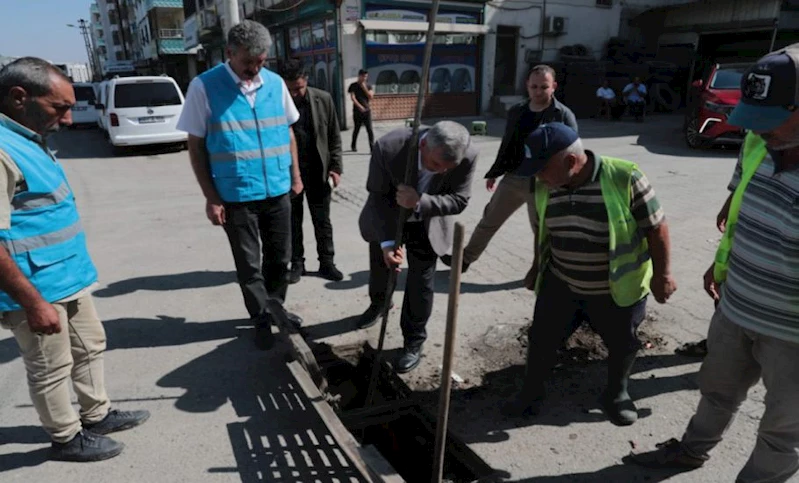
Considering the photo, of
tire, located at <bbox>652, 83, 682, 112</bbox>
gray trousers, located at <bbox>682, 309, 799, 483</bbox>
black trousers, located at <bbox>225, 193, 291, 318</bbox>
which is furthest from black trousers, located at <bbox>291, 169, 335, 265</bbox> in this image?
tire, located at <bbox>652, 83, 682, 112</bbox>

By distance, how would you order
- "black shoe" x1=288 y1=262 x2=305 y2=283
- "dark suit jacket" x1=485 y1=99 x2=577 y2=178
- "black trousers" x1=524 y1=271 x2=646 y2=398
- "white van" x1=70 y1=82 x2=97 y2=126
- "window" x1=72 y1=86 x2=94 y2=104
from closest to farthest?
1. "black trousers" x1=524 y1=271 x2=646 y2=398
2. "dark suit jacket" x1=485 y1=99 x2=577 y2=178
3. "black shoe" x1=288 y1=262 x2=305 y2=283
4. "white van" x1=70 y1=82 x2=97 y2=126
5. "window" x1=72 y1=86 x2=94 y2=104

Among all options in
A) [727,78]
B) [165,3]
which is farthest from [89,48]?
[727,78]

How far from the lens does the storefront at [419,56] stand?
16.2m

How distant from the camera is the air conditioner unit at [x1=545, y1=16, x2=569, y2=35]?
19.3 metres

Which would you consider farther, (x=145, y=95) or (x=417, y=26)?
(x=417, y=26)

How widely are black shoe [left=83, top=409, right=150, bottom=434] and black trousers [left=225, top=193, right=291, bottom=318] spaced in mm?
973

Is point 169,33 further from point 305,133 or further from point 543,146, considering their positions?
point 543,146

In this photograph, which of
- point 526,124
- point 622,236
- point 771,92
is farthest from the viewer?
point 526,124

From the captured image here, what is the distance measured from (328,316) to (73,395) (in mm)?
1804

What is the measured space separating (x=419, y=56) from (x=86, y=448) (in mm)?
16223

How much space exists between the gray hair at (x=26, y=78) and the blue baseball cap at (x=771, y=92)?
278cm

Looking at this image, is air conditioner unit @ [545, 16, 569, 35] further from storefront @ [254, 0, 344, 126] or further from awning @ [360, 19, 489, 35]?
storefront @ [254, 0, 344, 126]

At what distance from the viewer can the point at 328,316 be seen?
4.35m

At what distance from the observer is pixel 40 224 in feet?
7.80
